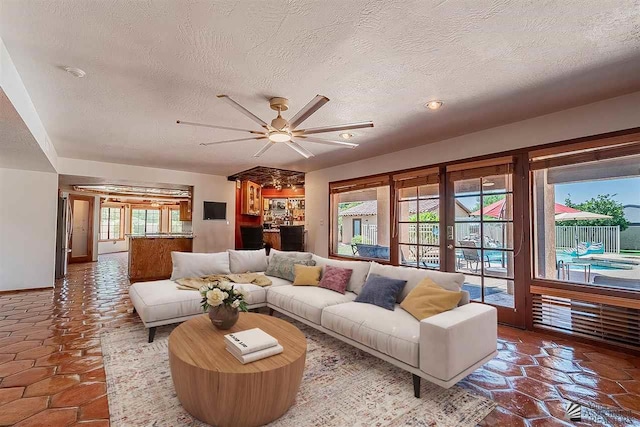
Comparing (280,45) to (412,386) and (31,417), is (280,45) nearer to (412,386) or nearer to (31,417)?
(412,386)

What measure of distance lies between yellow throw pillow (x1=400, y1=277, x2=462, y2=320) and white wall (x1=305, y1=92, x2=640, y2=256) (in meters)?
2.34

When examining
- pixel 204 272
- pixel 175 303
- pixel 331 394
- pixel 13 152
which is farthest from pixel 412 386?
pixel 13 152

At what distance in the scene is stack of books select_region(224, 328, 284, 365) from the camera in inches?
74.9

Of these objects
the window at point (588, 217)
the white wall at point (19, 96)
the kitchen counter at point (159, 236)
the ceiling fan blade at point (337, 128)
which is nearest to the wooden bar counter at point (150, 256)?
the kitchen counter at point (159, 236)

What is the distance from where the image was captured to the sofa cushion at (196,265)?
13.7 ft

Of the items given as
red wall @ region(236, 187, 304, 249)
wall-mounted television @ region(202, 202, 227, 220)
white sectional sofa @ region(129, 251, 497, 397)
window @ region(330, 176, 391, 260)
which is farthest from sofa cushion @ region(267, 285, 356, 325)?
red wall @ region(236, 187, 304, 249)

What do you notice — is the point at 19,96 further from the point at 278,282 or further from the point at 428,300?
the point at 428,300

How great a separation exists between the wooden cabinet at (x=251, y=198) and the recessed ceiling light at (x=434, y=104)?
6265 millimetres

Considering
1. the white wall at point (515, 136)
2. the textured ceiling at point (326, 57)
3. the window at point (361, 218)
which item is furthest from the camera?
the window at point (361, 218)

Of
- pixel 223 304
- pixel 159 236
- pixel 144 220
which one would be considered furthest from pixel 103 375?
pixel 144 220

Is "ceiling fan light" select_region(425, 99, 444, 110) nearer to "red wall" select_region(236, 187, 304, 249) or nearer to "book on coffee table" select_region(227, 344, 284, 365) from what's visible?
"book on coffee table" select_region(227, 344, 284, 365)

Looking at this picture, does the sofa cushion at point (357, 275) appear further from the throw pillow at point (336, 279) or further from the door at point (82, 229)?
the door at point (82, 229)

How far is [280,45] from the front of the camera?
7.21 ft

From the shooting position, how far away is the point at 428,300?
2602 mm
